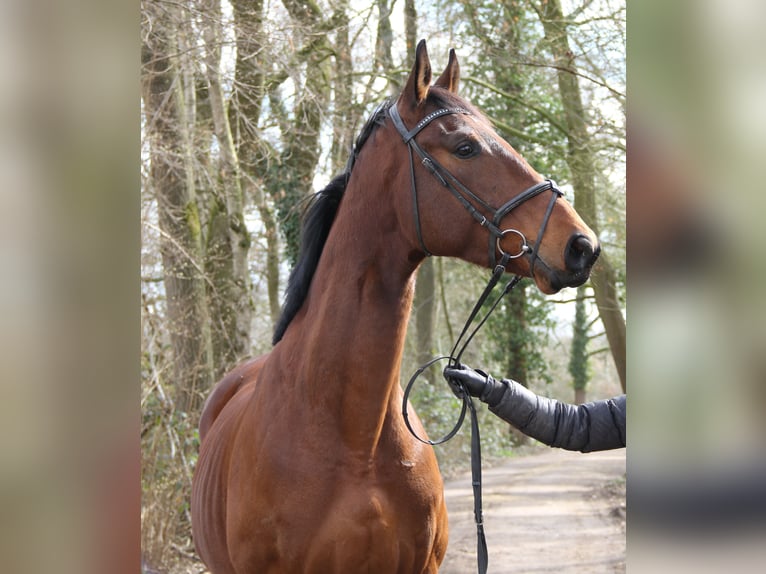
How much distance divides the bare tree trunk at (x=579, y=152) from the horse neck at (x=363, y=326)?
5.80 meters

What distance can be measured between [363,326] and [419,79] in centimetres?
88

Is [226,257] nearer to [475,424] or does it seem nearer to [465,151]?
[475,424]

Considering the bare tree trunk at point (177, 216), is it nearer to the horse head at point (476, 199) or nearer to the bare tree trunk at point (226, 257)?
the bare tree trunk at point (226, 257)

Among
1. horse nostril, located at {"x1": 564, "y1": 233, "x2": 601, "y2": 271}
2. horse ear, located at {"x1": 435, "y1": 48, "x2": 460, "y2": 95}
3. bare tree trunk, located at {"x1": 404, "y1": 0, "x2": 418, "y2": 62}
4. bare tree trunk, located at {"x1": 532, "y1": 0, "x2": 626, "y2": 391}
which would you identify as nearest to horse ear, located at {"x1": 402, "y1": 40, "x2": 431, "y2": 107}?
horse ear, located at {"x1": 435, "y1": 48, "x2": 460, "y2": 95}

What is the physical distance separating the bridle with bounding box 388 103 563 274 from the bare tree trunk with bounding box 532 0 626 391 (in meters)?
5.83

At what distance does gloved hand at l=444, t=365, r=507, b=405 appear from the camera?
2.77 meters

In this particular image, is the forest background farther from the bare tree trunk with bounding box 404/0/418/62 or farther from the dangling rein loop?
the dangling rein loop

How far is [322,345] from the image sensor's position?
268 centimetres

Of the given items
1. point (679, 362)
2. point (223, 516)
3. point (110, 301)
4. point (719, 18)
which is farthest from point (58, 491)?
point (223, 516)

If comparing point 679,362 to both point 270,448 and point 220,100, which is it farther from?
point 220,100

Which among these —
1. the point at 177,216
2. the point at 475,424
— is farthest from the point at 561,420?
the point at 177,216

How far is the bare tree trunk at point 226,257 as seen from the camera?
9.06 m

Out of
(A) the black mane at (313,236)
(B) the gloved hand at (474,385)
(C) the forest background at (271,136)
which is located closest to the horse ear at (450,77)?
(A) the black mane at (313,236)

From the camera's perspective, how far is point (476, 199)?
8.09ft
